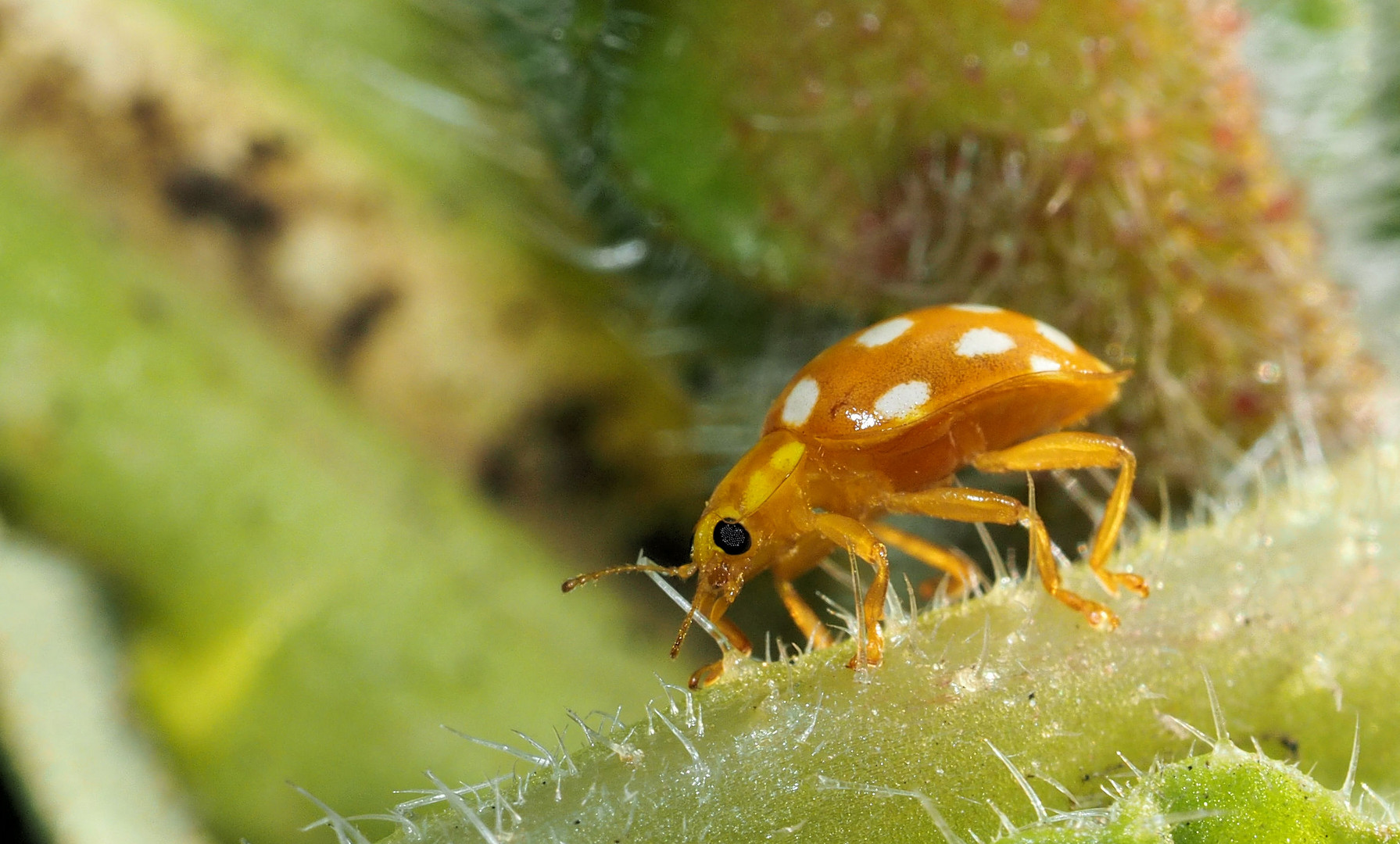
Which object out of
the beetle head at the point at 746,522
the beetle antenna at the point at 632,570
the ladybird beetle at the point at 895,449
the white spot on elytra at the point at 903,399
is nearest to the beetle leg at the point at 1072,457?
the ladybird beetle at the point at 895,449

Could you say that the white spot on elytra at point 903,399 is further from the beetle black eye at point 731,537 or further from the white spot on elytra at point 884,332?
the beetle black eye at point 731,537

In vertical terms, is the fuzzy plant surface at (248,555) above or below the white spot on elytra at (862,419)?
below

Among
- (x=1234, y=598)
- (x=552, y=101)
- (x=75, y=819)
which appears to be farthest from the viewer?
(x=552, y=101)

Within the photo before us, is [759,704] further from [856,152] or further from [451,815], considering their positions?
[856,152]

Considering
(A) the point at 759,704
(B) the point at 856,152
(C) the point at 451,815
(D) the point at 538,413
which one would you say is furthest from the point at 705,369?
(C) the point at 451,815

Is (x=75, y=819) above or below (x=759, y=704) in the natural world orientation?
below

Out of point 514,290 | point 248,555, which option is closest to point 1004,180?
point 514,290

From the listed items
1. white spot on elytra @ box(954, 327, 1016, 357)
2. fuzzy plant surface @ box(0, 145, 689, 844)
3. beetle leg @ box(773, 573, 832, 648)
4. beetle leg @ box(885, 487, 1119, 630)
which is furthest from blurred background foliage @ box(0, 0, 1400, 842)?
white spot on elytra @ box(954, 327, 1016, 357)
